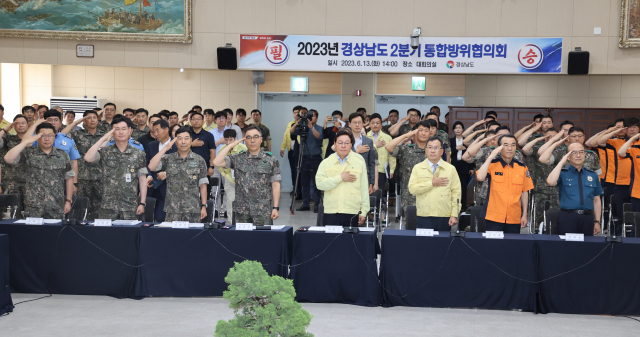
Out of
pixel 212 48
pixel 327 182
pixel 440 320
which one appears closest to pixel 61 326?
pixel 327 182

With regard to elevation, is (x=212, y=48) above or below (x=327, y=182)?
above

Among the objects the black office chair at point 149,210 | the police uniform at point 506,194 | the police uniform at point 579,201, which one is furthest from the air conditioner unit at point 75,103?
the police uniform at point 579,201

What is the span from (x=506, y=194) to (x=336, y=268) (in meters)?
1.80

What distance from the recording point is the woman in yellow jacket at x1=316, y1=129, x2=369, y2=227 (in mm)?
5805

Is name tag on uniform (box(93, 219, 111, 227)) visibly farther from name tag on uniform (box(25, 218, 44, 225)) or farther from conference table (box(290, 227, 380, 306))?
conference table (box(290, 227, 380, 306))

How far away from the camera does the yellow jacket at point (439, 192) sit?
19.1 ft

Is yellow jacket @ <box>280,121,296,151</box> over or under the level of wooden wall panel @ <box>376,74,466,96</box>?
under

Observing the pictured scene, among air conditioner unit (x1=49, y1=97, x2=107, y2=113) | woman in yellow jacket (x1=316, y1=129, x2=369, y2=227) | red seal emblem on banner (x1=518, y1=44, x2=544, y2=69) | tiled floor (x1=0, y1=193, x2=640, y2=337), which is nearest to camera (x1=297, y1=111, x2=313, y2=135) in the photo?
woman in yellow jacket (x1=316, y1=129, x2=369, y2=227)

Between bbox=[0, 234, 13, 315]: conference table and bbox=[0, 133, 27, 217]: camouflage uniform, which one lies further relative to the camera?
bbox=[0, 133, 27, 217]: camouflage uniform

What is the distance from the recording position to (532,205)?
335 inches

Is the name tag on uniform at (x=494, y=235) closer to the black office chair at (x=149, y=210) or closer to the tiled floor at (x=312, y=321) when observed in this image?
the tiled floor at (x=312, y=321)

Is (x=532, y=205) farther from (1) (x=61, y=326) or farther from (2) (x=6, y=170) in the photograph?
(2) (x=6, y=170)

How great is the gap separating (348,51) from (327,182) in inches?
216

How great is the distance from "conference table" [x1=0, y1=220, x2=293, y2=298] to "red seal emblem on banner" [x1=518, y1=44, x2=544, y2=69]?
678 cm
